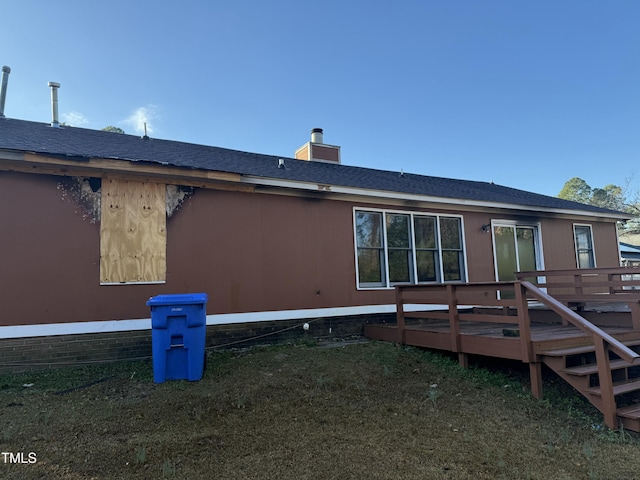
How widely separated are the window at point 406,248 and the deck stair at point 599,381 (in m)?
3.54

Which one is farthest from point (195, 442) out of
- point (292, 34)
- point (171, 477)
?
point (292, 34)

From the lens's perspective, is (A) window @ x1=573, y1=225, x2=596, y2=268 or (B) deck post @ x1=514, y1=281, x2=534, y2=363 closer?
(B) deck post @ x1=514, y1=281, x2=534, y2=363

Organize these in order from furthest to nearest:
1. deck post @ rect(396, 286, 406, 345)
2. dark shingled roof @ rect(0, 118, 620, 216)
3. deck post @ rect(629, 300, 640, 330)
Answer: deck post @ rect(396, 286, 406, 345)
dark shingled roof @ rect(0, 118, 620, 216)
deck post @ rect(629, 300, 640, 330)

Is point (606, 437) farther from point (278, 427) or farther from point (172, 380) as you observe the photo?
point (172, 380)

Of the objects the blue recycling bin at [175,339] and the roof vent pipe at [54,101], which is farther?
the roof vent pipe at [54,101]

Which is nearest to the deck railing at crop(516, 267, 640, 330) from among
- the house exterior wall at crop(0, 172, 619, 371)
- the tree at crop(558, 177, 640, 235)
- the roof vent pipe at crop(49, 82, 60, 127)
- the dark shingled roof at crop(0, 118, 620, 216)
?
the dark shingled roof at crop(0, 118, 620, 216)

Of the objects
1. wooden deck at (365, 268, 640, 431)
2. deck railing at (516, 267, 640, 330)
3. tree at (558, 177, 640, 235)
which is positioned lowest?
wooden deck at (365, 268, 640, 431)

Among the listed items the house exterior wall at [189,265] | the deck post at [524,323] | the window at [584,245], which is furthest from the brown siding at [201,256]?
the window at [584,245]

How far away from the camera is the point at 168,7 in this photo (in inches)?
418

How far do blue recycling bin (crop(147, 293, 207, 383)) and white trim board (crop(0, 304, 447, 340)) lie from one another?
4.76 ft

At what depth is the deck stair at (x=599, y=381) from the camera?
11.8 ft

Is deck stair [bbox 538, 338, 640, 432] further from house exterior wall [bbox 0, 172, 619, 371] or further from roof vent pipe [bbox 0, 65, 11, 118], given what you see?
roof vent pipe [bbox 0, 65, 11, 118]

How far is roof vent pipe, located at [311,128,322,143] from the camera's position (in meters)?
11.1

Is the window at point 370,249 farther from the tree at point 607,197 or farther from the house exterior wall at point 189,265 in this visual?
the tree at point 607,197
